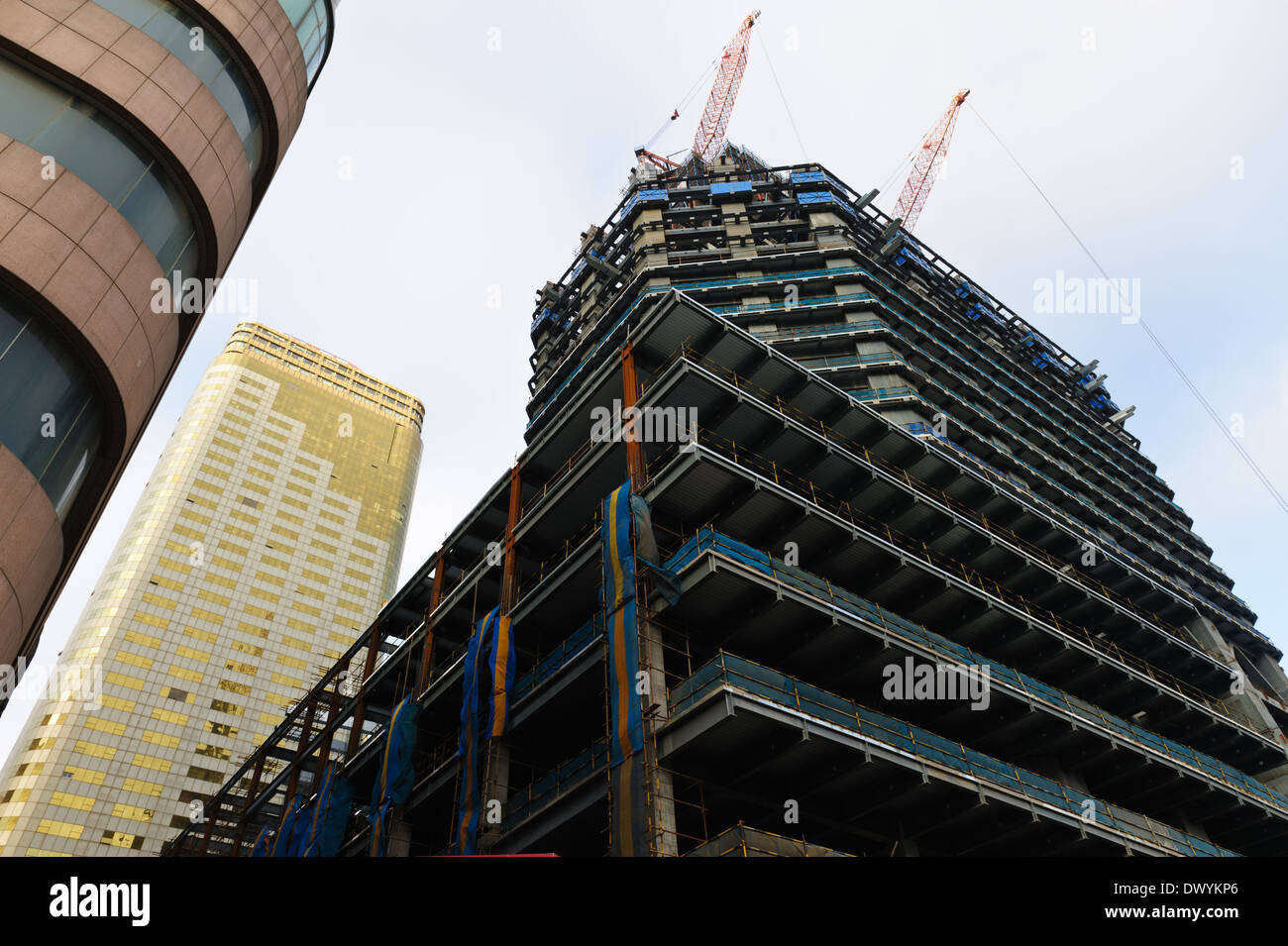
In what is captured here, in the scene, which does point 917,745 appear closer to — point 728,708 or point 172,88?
point 728,708

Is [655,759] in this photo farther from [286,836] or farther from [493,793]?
[286,836]

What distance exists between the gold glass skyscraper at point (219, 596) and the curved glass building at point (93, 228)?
65.2 metres

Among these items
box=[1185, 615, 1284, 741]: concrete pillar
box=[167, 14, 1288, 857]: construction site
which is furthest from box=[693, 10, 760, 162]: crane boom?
box=[1185, 615, 1284, 741]: concrete pillar

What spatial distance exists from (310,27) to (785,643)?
22614 millimetres

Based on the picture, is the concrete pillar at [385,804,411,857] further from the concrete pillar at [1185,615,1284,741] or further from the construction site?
the concrete pillar at [1185,615,1284,741]

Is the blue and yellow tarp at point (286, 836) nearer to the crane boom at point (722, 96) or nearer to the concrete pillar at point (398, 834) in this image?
the concrete pillar at point (398, 834)

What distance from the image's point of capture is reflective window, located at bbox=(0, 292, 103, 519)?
1367 centimetres

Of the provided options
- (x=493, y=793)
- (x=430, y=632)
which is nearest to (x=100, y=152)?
(x=493, y=793)

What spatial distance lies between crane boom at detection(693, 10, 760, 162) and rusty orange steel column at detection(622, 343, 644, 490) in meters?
64.1

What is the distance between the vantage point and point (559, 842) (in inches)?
861

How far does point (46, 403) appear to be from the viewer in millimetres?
14359

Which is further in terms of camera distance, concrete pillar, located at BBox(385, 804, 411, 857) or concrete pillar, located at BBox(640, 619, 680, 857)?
concrete pillar, located at BBox(385, 804, 411, 857)

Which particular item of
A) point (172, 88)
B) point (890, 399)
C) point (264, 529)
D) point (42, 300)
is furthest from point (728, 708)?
point (264, 529)

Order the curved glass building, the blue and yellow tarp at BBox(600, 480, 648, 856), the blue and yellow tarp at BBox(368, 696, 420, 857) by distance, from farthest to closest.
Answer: the blue and yellow tarp at BBox(368, 696, 420, 857) < the blue and yellow tarp at BBox(600, 480, 648, 856) < the curved glass building
